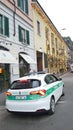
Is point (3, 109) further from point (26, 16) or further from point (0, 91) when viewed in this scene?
point (26, 16)

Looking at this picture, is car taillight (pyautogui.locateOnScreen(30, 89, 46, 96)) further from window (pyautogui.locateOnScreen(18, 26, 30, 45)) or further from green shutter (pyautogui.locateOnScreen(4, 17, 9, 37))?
window (pyautogui.locateOnScreen(18, 26, 30, 45))

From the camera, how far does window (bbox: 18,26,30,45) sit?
792 inches

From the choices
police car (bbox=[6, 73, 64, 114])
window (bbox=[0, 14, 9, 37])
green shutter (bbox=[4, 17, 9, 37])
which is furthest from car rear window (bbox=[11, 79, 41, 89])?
green shutter (bbox=[4, 17, 9, 37])

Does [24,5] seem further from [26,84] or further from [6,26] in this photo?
[26,84]

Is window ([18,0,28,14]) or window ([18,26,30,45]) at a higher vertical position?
window ([18,0,28,14])

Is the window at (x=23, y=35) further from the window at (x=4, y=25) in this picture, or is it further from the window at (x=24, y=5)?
the window at (x=4, y=25)

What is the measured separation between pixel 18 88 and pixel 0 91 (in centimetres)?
696

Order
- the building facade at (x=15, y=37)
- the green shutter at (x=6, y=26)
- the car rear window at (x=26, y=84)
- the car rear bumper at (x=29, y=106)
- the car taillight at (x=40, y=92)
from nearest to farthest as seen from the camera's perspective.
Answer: the car rear bumper at (x=29, y=106), the car taillight at (x=40, y=92), the car rear window at (x=26, y=84), the building facade at (x=15, y=37), the green shutter at (x=6, y=26)

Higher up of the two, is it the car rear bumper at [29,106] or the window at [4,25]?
the window at [4,25]

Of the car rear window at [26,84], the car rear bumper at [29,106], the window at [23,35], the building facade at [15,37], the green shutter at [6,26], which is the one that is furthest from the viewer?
the window at [23,35]

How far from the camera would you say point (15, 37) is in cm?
1856

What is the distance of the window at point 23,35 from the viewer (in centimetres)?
2012

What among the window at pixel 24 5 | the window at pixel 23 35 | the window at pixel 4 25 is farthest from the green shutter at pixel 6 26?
the window at pixel 24 5

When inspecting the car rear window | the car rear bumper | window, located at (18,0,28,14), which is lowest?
the car rear bumper
